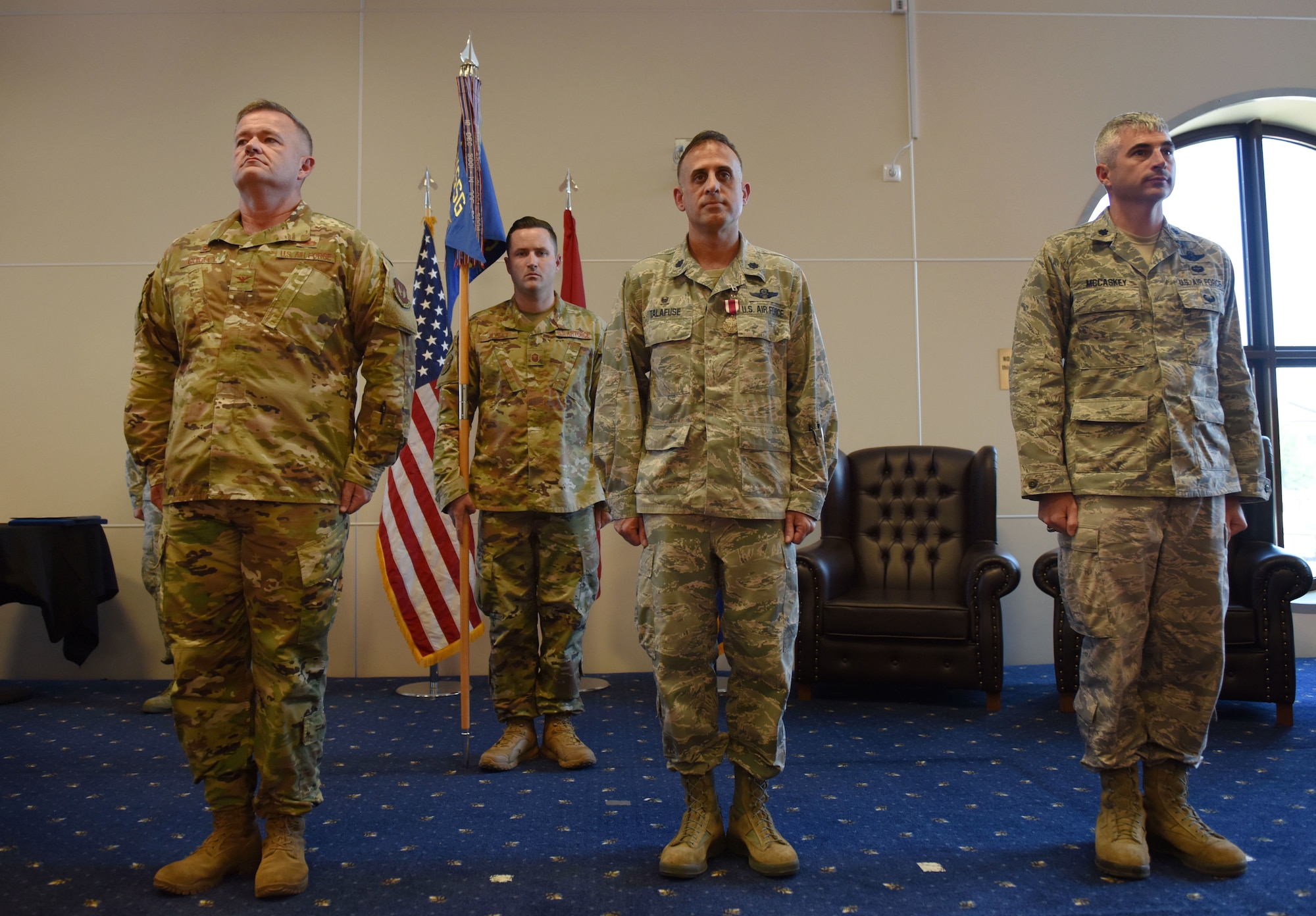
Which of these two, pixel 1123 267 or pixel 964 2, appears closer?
pixel 1123 267

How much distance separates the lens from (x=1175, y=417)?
2.01m

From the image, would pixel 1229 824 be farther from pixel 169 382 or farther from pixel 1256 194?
pixel 1256 194

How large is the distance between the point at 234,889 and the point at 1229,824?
2.26 meters

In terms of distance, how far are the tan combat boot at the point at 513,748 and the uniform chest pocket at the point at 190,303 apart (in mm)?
1507

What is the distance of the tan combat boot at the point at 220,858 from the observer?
1.85 meters

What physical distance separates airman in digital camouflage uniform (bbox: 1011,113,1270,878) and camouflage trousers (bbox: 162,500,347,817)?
5.26 ft

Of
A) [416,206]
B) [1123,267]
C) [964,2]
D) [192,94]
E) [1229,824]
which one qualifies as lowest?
[1229,824]

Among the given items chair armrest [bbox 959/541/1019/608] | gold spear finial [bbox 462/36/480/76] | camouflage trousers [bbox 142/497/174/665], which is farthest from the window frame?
camouflage trousers [bbox 142/497/174/665]

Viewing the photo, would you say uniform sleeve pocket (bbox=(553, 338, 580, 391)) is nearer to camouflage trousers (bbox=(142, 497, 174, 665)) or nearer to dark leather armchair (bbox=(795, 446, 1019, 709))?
dark leather armchair (bbox=(795, 446, 1019, 709))

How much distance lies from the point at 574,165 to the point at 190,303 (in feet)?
9.62

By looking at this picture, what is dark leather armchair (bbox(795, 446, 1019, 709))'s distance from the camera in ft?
11.8

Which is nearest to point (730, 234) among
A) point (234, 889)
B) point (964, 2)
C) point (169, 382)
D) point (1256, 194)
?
point (169, 382)

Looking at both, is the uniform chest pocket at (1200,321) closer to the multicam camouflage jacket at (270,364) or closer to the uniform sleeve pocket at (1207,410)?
the uniform sleeve pocket at (1207,410)

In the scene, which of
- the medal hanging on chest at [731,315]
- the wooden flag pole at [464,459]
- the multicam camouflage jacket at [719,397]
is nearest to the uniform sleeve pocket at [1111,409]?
the multicam camouflage jacket at [719,397]
